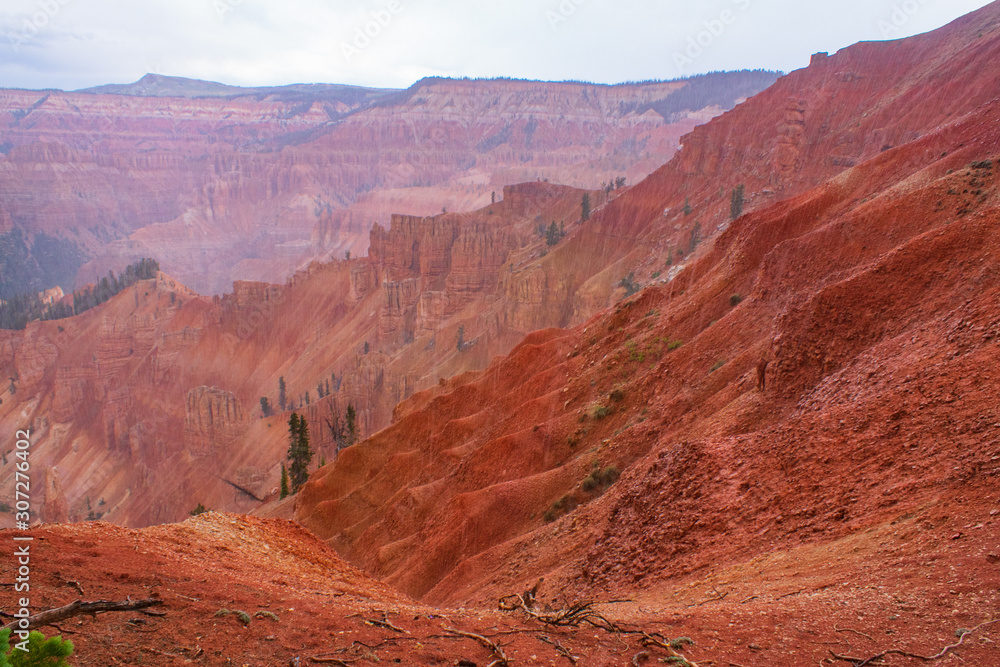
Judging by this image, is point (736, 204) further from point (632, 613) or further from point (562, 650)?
point (562, 650)

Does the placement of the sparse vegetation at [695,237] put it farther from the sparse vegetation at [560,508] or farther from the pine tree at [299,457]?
the sparse vegetation at [560,508]

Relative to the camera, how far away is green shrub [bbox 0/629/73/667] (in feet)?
12.5

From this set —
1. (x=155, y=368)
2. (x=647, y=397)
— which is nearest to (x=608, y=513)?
(x=647, y=397)

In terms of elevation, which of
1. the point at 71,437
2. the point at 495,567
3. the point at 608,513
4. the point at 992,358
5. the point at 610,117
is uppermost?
the point at 610,117

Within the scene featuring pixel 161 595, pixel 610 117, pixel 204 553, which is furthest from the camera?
pixel 610 117

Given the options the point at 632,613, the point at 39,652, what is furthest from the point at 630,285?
the point at 39,652

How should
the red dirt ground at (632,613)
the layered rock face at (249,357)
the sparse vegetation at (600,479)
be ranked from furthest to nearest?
1. the layered rock face at (249,357)
2. the sparse vegetation at (600,479)
3. the red dirt ground at (632,613)

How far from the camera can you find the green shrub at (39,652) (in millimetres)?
3816

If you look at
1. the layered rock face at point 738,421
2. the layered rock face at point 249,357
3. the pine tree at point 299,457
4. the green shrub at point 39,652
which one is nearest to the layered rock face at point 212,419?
the layered rock face at point 249,357

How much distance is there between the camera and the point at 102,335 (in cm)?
9312

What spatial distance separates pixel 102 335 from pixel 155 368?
1392 centimetres

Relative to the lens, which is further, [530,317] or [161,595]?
[530,317]

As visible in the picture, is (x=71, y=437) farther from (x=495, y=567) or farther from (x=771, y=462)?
(x=771, y=462)

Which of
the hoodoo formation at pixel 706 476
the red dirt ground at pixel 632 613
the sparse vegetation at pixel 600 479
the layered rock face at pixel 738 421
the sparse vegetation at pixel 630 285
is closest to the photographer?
the red dirt ground at pixel 632 613
